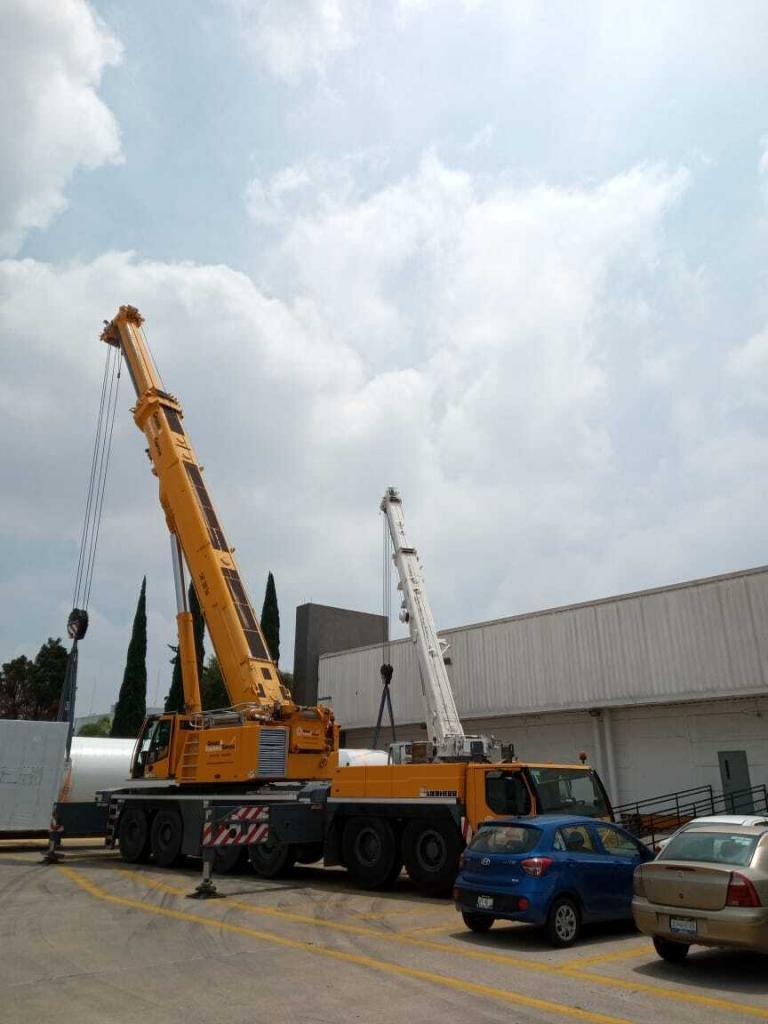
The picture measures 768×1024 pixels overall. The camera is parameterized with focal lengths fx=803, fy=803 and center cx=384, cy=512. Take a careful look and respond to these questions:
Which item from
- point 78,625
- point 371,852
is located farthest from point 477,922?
point 78,625

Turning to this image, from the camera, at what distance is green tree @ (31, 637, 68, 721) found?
184 ft

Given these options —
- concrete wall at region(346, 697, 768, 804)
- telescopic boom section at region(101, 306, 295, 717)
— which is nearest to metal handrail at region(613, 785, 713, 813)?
concrete wall at region(346, 697, 768, 804)

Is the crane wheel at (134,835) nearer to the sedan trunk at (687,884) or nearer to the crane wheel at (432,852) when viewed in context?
the crane wheel at (432,852)

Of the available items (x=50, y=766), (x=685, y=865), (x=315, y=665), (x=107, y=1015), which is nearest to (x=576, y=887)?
(x=685, y=865)

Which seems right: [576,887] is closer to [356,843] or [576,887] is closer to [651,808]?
[356,843]

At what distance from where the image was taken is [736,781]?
23.5 m

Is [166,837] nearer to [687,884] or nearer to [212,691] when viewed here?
[687,884]

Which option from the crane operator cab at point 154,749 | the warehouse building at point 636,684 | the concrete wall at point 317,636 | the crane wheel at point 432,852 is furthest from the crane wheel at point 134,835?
the concrete wall at point 317,636

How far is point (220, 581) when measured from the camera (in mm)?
18094

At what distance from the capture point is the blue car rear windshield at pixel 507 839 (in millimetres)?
9771

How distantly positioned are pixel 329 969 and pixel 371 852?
637 centimetres

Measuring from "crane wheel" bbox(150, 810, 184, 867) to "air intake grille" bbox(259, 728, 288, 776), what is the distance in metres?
2.64

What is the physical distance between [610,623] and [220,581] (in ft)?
47.6

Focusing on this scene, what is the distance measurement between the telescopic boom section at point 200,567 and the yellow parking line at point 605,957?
9420 mm
